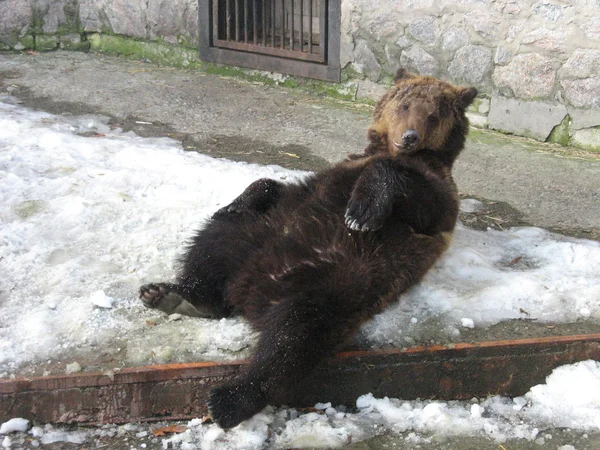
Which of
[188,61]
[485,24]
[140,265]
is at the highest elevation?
[485,24]

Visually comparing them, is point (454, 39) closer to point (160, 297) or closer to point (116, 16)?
point (116, 16)

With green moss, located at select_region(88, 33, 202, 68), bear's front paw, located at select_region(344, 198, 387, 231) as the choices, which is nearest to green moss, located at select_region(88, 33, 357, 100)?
green moss, located at select_region(88, 33, 202, 68)

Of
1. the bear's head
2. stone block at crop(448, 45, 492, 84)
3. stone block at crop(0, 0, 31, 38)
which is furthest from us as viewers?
stone block at crop(0, 0, 31, 38)

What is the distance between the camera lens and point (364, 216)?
3717 millimetres

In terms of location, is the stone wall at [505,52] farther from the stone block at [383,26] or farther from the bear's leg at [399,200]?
the bear's leg at [399,200]

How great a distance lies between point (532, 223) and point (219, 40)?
4.62 meters

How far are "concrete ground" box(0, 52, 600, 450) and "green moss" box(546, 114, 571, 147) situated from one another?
3.0 inches

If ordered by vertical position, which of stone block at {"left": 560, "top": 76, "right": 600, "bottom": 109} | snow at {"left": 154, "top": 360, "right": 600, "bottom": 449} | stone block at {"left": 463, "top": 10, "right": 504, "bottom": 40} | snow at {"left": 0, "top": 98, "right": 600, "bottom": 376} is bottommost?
snow at {"left": 154, "top": 360, "right": 600, "bottom": 449}

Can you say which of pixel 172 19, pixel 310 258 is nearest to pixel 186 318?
pixel 310 258

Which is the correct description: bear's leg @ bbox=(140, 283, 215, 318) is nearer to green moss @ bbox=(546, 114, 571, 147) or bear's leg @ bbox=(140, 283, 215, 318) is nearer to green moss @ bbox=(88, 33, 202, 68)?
green moss @ bbox=(546, 114, 571, 147)

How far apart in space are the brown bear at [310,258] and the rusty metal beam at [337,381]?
7.2 inches

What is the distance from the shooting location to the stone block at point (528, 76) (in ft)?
21.5

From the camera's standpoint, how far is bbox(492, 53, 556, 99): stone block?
6543 millimetres

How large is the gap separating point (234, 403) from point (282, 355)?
286 mm
